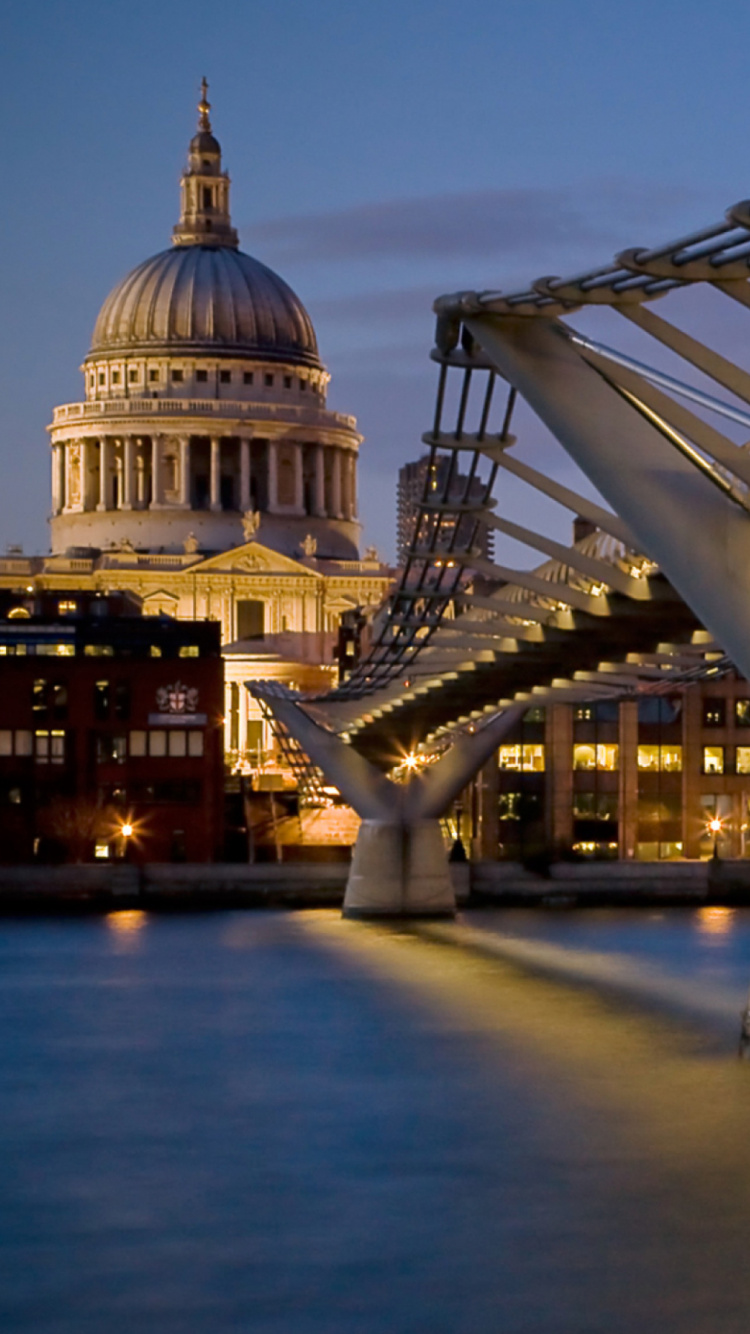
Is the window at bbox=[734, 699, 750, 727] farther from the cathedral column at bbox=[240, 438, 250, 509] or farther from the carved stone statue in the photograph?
Answer: the cathedral column at bbox=[240, 438, 250, 509]

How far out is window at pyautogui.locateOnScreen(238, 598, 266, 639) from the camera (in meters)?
116

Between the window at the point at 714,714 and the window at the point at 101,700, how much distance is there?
15010 millimetres

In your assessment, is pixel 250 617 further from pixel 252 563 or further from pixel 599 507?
pixel 599 507

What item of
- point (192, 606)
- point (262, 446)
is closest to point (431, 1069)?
point (192, 606)

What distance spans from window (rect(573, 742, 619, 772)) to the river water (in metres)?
23.6

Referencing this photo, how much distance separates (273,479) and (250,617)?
25.1ft

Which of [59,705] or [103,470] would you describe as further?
[103,470]

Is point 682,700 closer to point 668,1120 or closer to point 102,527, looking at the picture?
point 668,1120

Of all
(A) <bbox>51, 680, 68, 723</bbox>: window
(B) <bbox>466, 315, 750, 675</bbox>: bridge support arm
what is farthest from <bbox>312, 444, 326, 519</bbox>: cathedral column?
(B) <bbox>466, 315, 750, 675</bbox>: bridge support arm

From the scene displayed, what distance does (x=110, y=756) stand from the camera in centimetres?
6819

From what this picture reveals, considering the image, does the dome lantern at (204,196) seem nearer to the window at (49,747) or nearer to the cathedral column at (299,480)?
the cathedral column at (299,480)

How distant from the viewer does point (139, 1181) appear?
2578 centimetres

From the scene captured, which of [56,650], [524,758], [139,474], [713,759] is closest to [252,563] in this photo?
[139,474]

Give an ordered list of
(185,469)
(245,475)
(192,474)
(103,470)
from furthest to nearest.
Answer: (192,474), (103,470), (185,469), (245,475)
